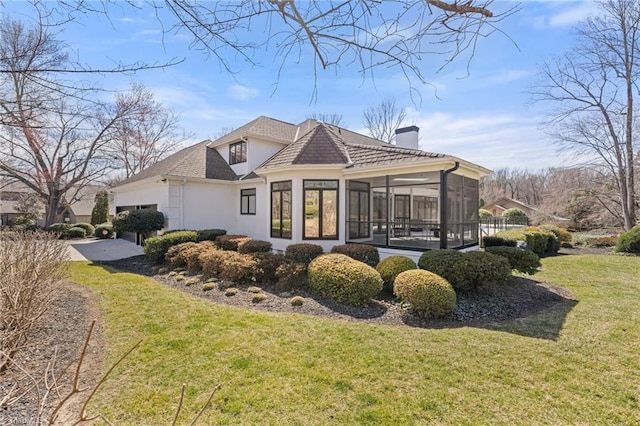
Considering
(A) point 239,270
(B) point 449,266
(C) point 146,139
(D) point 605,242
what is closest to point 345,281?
(B) point 449,266

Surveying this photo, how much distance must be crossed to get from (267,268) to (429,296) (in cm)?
460

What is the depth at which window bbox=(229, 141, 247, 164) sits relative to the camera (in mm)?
16484

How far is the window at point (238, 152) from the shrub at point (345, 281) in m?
10.3

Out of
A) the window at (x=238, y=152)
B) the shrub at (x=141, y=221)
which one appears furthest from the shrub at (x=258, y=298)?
the window at (x=238, y=152)

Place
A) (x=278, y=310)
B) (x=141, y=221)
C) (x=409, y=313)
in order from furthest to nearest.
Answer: (x=141, y=221) → (x=278, y=310) → (x=409, y=313)

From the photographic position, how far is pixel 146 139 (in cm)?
3008

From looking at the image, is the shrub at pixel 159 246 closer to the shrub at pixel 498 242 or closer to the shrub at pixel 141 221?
the shrub at pixel 141 221

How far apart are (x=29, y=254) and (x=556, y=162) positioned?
31.0 m

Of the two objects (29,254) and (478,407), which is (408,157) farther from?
(29,254)

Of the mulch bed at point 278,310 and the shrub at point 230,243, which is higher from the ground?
the shrub at point 230,243

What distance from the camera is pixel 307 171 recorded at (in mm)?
11789

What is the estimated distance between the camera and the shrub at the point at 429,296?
6387 millimetres

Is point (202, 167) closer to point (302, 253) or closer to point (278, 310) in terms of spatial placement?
point (302, 253)

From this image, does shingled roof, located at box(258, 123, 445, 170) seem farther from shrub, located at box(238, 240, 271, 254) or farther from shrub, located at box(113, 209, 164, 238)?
shrub, located at box(113, 209, 164, 238)
